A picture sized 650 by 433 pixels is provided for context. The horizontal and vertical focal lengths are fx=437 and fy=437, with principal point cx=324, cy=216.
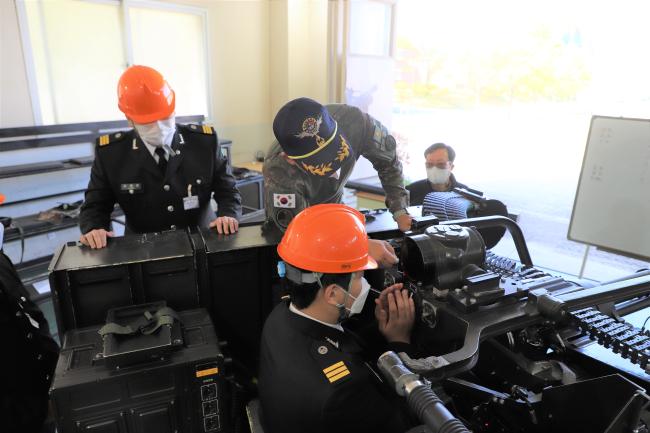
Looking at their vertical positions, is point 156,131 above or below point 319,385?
above

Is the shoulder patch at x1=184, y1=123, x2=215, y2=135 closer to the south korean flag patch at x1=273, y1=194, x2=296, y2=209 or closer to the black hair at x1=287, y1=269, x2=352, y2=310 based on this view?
the south korean flag patch at x1=273, y1=194, x2=296, y2=209

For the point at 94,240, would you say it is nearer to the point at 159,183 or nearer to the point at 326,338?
the point at 159,183

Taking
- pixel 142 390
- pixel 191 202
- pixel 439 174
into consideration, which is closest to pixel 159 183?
pixel 191 202

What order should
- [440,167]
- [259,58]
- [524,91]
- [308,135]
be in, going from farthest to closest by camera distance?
[259,58], [524,91], [440,167], [308,135]

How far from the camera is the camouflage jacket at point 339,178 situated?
168 cm

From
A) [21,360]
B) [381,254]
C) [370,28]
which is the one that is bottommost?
[21,360]

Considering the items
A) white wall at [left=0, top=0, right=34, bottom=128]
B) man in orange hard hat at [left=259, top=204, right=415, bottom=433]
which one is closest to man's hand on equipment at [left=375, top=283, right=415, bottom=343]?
man in orange hard hat at [left=259, top=204, right=415, bottom=433]

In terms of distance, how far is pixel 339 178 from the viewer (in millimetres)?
2012

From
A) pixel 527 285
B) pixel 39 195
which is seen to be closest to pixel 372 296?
pixel 527 285

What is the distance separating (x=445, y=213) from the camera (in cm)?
204

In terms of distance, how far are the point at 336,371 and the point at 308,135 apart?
2.74 feet

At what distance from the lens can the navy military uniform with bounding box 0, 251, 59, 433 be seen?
5.29 feet

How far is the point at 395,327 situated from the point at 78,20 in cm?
394

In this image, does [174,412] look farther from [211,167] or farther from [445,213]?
[445,213]
